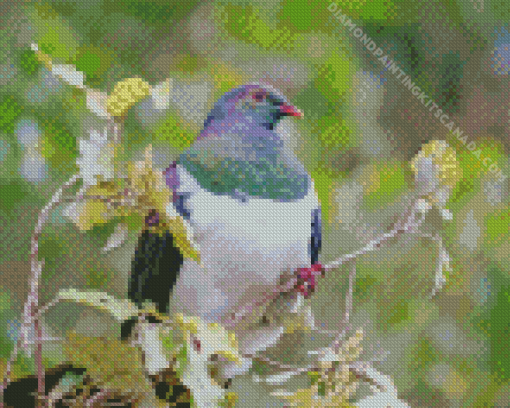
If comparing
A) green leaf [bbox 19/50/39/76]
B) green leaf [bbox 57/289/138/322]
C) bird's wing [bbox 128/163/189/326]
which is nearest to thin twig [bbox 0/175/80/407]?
green leaf [bbox 57/289/138/322]

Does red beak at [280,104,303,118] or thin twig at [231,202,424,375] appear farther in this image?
red beak at [280,104,303,118]

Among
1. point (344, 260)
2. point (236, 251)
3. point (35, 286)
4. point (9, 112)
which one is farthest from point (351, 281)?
point (9, 112)

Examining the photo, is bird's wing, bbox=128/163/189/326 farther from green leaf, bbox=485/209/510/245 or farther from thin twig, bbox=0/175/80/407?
green leaf, bbox=485/209/510/245

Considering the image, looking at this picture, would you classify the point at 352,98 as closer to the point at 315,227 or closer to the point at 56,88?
the point at 315,227

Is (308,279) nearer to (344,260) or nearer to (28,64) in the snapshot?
(344,260)

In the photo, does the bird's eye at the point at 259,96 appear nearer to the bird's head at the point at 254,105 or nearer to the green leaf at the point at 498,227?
the bird's head at the point at 254,105

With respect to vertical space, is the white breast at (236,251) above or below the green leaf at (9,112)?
below

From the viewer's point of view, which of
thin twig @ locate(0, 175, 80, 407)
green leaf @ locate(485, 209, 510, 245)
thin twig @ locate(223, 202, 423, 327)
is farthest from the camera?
green leaf @ locate(485, 209, 510, 245)

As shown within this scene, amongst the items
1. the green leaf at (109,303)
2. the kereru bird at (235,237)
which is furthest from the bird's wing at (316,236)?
the green leaf at (109,303)
